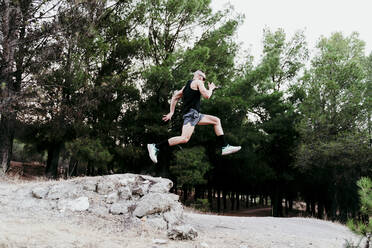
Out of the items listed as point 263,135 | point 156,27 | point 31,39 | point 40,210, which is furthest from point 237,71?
point 40,210

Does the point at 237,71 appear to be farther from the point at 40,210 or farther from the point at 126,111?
the point at 40,210

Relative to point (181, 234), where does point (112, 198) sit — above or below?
above

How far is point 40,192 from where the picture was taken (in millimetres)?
7941

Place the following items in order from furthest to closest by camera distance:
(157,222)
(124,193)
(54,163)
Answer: (54,163)
(124,193)
(157,222)

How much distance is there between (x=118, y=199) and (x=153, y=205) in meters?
1.24

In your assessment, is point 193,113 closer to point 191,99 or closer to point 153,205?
point 191,99

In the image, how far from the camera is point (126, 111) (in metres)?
19.8

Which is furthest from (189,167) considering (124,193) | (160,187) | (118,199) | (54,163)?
(118,199)

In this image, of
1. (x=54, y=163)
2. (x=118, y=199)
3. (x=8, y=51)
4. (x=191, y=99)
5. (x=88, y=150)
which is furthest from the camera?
(x=54, y=163)

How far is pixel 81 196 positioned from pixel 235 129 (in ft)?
45.4

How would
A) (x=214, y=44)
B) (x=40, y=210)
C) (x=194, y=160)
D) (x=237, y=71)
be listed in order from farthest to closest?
(x=237, y=71) → (x=214, y=44) → (x=194, y=160) → (x=40, y=210)

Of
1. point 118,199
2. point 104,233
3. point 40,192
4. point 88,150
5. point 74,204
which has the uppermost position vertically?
point 88,150

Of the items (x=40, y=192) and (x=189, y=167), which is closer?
(x=40, y=192)

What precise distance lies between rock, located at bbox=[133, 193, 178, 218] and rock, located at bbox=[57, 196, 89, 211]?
4.43ft
